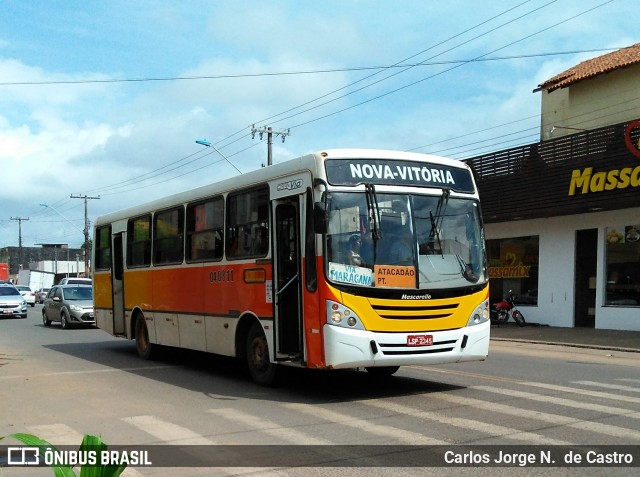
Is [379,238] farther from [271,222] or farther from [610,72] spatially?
[610,72]

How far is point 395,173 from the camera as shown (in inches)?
374

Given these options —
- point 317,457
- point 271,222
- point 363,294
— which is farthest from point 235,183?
point 317,457

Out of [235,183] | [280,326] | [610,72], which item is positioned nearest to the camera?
[280,326]

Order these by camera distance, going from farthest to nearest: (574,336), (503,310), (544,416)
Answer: (503,310), (574,336), (544,416)

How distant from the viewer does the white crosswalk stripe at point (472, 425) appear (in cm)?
685

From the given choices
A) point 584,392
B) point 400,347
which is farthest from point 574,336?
point 400,347

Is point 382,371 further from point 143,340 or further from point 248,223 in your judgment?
point 143,340

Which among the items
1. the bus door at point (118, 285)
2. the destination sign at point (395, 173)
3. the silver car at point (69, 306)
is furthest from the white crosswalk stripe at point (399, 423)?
the silver car at point (69, 306)

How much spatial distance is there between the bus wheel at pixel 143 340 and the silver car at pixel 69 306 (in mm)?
10654

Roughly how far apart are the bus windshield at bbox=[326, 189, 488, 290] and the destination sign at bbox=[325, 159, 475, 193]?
19 cm

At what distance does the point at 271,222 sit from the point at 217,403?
101 inches

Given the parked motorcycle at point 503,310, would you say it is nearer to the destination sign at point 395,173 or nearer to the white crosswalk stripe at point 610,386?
the white crosswalk stripe at point 610,386

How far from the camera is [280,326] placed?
9750 mm

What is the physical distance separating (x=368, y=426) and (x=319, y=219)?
2.55 m
